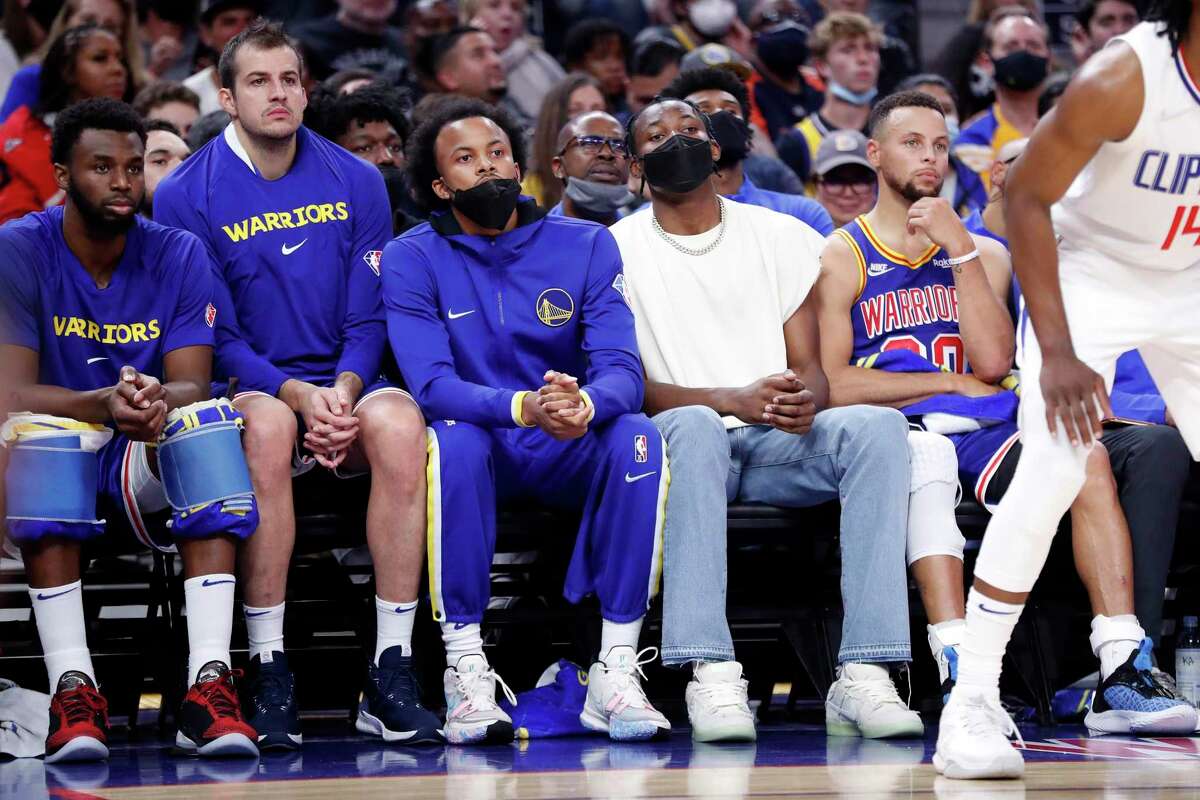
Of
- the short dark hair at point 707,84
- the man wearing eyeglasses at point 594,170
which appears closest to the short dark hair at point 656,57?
the short dark hair at point 707,84

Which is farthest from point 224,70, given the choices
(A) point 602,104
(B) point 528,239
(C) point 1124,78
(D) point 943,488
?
(C) point 1124,78

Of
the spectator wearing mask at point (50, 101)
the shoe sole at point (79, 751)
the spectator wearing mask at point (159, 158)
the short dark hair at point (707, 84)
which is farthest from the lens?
the spectator wearing mask at point (50, 101)

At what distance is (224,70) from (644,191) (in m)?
1.51

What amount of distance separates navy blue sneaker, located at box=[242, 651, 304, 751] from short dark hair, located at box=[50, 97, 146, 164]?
4.91 ft

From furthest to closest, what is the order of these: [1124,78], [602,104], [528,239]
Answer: [602,104] → [528,239] → [1124,78]

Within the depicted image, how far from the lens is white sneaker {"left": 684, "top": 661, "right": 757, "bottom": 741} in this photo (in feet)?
13.7

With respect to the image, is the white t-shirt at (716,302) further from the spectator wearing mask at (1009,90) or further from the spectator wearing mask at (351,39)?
the spectator wearing mask at (351,39)

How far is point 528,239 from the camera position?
193 inches

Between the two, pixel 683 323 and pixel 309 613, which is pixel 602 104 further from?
pixel 309 613

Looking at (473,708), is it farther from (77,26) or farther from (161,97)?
→ (77,26)

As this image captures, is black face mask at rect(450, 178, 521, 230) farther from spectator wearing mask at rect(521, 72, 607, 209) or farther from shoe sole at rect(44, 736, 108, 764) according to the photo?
shoe sole at rect(44, 736, 108, 764)

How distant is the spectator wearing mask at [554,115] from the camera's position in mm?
6430

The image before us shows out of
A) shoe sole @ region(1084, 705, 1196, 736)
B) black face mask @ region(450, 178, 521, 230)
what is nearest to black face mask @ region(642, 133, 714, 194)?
black face mask @ region(450, 178, 521, 230)

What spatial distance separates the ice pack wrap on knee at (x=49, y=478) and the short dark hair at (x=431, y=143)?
1368 mm
